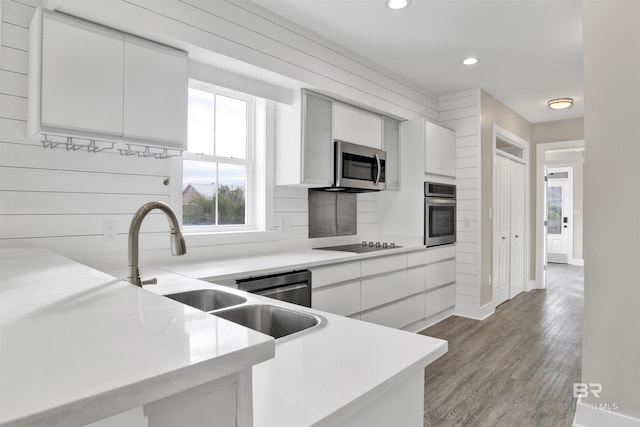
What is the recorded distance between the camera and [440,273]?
4285mm

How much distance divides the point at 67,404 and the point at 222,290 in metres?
1.36

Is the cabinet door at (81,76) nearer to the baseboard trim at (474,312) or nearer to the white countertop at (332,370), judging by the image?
the white countertop at (332,370)

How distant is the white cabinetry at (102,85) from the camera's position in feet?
5.77

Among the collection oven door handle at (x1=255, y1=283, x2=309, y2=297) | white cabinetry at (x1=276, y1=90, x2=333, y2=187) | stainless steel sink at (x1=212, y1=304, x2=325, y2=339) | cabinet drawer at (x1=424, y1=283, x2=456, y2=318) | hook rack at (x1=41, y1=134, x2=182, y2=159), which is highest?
white cabinetry at (x1=276, y1=90, x2=333, y2=187)

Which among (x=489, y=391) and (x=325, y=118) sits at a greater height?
(x=325, y=118)

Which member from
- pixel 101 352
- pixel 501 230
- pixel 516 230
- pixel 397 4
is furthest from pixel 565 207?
pixel 101 352

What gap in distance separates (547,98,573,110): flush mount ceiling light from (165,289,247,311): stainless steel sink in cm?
515

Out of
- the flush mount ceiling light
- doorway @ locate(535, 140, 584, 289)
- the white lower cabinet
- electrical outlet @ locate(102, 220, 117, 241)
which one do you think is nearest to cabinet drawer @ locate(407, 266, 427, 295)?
the white lower cabinet

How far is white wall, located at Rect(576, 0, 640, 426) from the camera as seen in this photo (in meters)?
2.05

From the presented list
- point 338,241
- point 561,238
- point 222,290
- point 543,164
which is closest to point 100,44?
point 222,290

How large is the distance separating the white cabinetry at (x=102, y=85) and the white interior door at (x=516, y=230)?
4876 millimetres

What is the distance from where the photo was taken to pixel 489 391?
2631 millimetres

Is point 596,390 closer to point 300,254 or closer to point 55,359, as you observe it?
point 300,254

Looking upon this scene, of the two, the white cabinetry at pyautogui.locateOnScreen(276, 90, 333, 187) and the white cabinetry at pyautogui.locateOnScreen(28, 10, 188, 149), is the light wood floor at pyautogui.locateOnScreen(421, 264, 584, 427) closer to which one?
the white cabinetry at pyautogui.locateOnScreen(276, 90, 333, 187)
